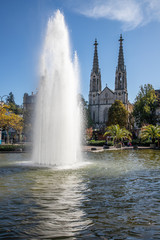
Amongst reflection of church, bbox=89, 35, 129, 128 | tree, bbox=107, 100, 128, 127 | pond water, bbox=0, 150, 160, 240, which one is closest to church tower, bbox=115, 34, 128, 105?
reflection of church, bbox=89, 35, 129, 128

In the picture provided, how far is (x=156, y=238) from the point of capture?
4.30 meters

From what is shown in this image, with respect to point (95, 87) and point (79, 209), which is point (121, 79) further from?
point (79, 209)

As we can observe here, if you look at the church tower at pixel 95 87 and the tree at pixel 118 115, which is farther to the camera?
the church tower at pixel 95 87

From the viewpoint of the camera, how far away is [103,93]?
9112cm

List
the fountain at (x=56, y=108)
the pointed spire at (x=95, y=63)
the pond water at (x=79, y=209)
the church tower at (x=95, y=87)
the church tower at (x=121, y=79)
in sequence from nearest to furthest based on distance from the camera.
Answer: the pond water at (x=79, y=209) → the fountain at (x=56, y=108) → the church tower at (x=121, y=79) → the church tower at (x=95, y=87) → the pointed spire at (x=95, y=63)

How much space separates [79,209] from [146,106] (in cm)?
5170

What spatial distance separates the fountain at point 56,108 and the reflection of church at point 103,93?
71.1m

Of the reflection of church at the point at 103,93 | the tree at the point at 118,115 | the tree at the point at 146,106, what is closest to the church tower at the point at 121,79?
the reflection of church at the point at 103,93

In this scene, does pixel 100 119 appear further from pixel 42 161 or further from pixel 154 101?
pixel 42 161

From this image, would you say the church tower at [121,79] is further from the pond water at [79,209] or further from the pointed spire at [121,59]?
the pond water at [79,209]

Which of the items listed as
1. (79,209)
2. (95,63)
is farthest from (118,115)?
(79,209)

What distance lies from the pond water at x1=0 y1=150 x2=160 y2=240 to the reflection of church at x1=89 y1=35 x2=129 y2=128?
259 feet

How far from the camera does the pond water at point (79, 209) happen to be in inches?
179

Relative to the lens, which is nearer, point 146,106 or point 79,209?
point 79,209
